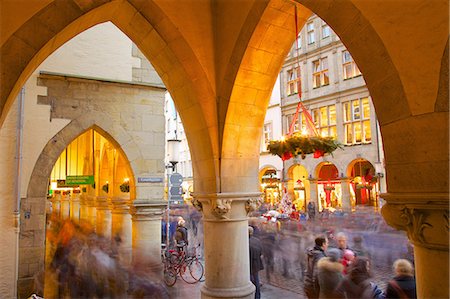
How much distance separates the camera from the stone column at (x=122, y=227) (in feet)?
29.6

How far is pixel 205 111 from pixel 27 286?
4755mm

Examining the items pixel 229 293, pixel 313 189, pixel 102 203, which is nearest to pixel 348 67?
pixel 313 189

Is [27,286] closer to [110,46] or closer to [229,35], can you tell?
[110,46]

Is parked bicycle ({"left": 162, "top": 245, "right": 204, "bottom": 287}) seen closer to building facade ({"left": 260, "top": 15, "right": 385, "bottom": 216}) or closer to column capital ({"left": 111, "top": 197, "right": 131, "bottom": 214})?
column capital ({"left": 111, "top": 197, "right": 131, "bottom": 214})

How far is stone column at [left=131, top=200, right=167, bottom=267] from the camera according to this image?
299 inches

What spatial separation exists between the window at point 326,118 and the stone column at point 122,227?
35.6 ft

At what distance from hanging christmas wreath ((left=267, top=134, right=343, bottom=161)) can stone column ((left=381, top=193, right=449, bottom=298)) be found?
165cm

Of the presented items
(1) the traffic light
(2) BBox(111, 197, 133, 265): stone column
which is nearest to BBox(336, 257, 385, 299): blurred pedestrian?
(2) BBox(111, 197, 133, 265): stone column

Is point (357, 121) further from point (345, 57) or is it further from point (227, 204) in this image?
point (227, 204)

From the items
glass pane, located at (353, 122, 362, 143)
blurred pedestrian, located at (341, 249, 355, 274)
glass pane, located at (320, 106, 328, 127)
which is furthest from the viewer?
glass pane, located at (320, 106, 328, 127)

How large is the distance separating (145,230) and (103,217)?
4.14 m

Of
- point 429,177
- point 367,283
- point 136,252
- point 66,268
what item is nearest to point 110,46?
point 136,252

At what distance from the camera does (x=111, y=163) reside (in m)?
10.5

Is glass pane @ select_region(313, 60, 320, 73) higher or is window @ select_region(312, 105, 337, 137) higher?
glass pane @ select_region(313, 60, 320, 73)
